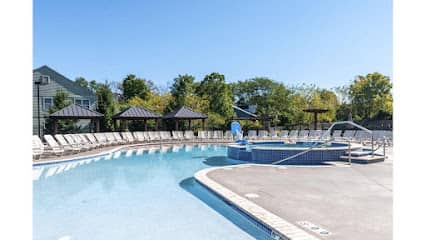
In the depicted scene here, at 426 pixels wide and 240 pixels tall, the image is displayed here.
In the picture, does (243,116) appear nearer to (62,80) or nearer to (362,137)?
(362,137)

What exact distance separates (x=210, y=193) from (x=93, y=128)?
17287 mm

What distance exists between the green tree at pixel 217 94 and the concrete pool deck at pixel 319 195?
54.5 feet

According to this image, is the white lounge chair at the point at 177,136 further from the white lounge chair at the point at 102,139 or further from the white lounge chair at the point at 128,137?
the white lounge chair at the point at 102,139

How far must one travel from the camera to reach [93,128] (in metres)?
21.3

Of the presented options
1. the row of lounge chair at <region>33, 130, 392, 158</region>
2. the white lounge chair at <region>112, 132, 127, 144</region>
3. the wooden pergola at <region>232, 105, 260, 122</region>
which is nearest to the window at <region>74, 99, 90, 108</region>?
the row of lounge chair at <region>33, 130, 392, 158</region>

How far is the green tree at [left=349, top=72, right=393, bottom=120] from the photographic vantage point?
3000 cm

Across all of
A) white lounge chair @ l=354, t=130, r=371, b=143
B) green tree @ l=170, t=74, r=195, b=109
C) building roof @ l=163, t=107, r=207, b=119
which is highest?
green tree @ l=170, t=74, r=195, b=109

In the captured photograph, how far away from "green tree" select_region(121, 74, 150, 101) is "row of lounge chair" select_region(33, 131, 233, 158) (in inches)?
378

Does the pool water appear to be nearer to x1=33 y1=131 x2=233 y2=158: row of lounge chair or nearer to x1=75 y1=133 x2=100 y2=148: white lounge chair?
x1=33 y1=131 x2=233 y2=158: row of lounge chair

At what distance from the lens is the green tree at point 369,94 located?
30.0 meters

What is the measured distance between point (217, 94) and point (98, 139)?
1234 centimetres

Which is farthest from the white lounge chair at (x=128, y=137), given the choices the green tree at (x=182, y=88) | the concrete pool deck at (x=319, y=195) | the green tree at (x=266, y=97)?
the green tree at (x=266, y=97)

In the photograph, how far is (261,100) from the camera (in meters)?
34.5
